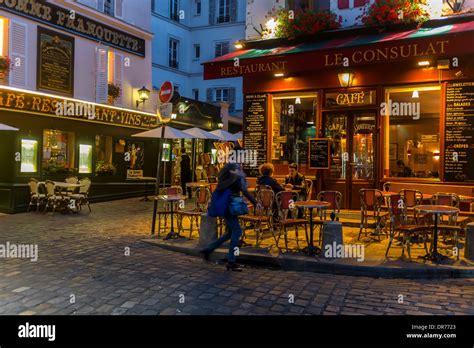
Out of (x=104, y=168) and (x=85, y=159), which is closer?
(x=85, y=159)

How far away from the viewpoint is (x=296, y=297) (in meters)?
5.07

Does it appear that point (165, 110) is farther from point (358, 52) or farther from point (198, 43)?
point (198, 43)

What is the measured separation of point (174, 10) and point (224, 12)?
10.7ft

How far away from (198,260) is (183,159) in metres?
10.1

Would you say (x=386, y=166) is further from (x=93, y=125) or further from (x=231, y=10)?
(x=231, y=10)

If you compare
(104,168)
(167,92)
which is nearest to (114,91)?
(104,168)

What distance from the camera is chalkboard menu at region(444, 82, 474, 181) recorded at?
→ 9.03 metres

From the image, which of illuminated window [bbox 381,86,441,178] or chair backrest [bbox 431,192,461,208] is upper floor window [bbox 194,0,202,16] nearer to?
illuminated window [bbox 381,86,441,178]

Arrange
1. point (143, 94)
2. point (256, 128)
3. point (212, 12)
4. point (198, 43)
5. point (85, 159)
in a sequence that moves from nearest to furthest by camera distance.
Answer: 1. point (256, 128)
2. point (85, 159)
3. point (143, 94)
4. point (212, 12)
5. point (198, 43)

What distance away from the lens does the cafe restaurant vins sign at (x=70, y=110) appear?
1202cm

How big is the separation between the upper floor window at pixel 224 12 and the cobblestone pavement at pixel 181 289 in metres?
23.4

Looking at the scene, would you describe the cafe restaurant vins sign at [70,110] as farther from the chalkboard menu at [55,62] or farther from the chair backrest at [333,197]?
the chair backrest at [333,197]

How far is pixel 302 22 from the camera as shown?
431 inches
